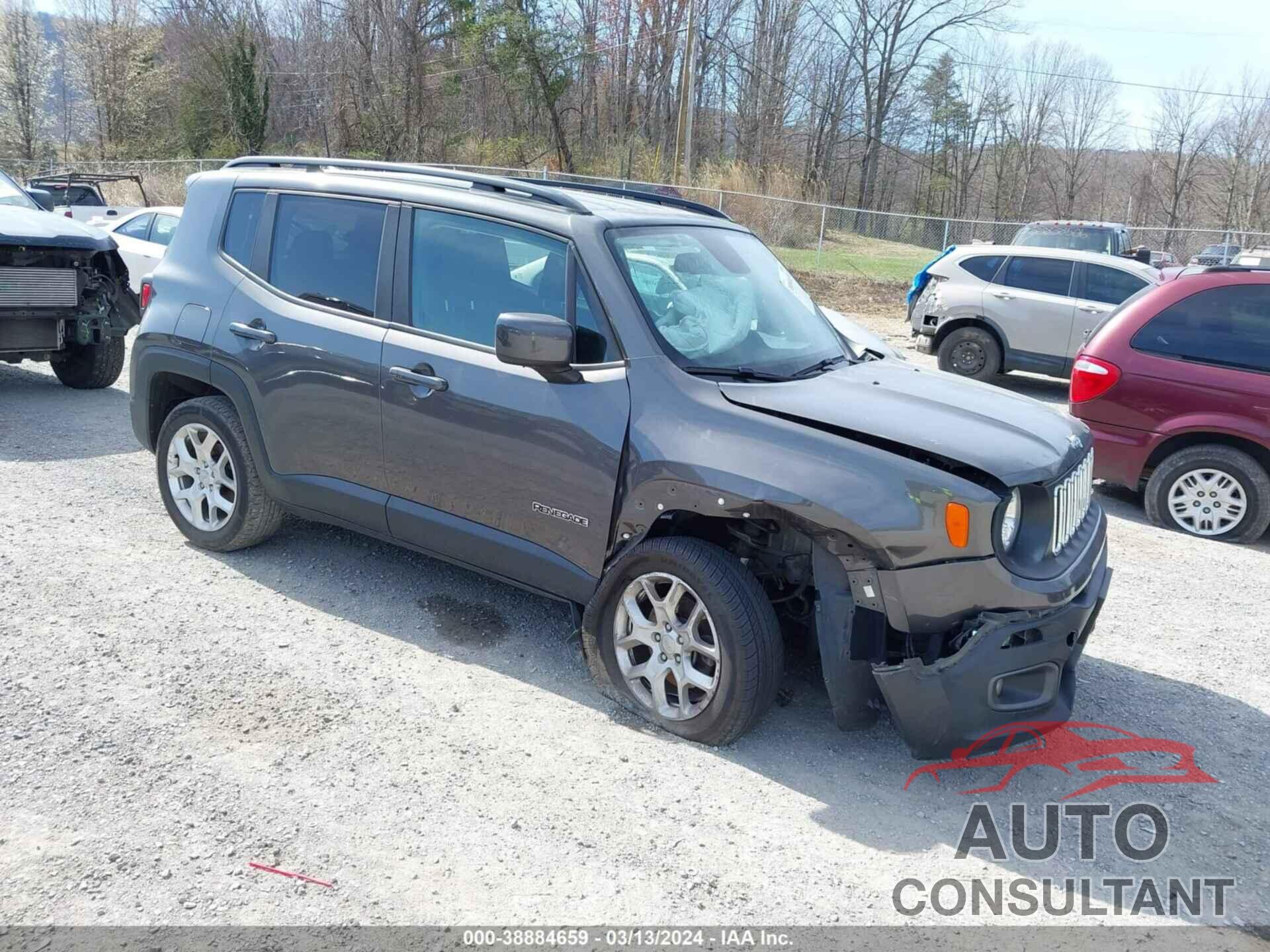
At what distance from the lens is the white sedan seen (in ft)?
40.9

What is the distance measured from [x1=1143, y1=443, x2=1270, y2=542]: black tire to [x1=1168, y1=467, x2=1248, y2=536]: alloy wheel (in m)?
0.01

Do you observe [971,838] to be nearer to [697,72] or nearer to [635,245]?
[635,245]

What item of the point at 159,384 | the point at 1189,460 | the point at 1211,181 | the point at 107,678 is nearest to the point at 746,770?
the point at 107,678

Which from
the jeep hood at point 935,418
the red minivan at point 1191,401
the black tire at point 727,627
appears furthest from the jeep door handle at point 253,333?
the red minivan at point 1191,401

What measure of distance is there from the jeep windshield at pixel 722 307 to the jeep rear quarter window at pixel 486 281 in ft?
0.74

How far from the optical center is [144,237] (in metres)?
13.0

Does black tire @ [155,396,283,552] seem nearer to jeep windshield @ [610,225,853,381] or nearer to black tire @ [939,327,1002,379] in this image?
jeep windshield @ [610,225,853,381]

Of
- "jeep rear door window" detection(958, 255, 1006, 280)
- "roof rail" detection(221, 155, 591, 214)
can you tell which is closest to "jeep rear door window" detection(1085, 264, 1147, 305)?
"jeep rear door window" detection(958, 255, 1006, 280)

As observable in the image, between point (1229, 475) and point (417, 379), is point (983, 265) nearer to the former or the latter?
point (1229, 475)

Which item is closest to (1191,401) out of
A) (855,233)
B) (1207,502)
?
(1207,502)

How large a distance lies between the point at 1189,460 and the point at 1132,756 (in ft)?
12.1

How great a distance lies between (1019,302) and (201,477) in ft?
33.5

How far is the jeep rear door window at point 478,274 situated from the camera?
4.15 meters

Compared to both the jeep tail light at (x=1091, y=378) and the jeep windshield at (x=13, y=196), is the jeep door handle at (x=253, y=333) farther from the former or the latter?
the jeep windshield at (x=13, y=196)
